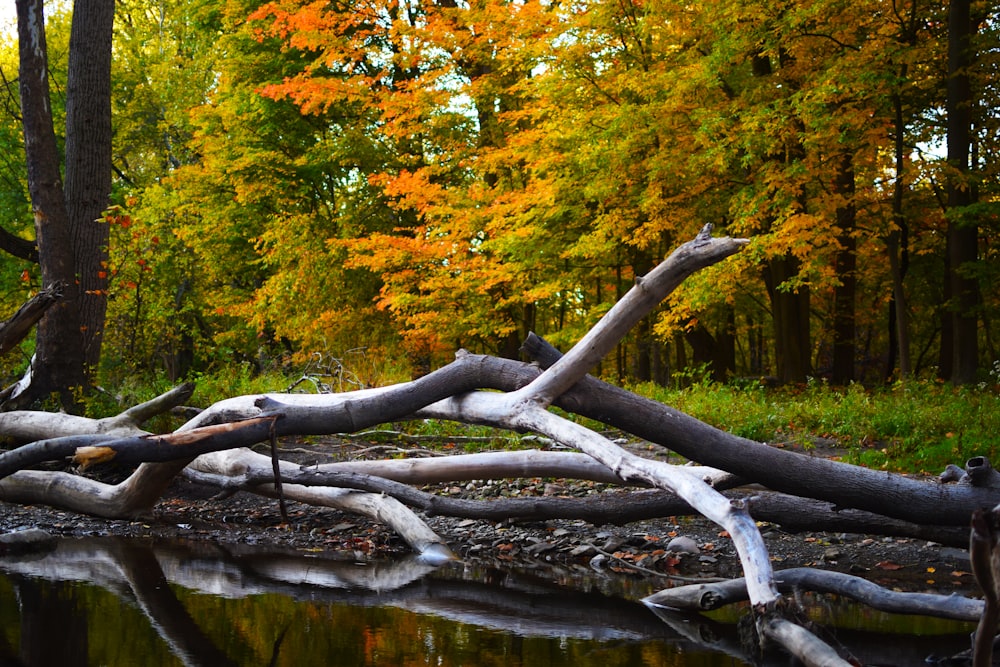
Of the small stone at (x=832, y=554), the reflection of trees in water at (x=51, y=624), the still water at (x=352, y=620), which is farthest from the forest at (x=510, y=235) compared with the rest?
the reflection of trees in water at (x=51, y=624)

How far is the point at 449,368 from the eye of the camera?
638cm

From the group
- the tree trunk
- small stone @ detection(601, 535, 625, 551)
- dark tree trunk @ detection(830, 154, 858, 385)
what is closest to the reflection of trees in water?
small stone @ detection(601, 535, 625, 551)

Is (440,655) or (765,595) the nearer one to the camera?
(765,595)

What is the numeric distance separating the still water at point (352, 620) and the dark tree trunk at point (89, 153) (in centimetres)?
628

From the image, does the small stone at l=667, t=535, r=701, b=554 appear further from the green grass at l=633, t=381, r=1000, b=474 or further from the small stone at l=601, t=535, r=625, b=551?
the green grass at l=633, t=381, r=1000, b=474

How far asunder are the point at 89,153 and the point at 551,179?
7.07 meters

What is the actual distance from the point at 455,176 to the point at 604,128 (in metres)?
4.49

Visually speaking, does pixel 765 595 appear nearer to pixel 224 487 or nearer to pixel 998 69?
pixel 224 487

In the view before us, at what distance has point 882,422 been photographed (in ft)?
33.9

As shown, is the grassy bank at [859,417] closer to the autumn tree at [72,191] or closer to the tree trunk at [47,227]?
the tree trunk at [47,227]

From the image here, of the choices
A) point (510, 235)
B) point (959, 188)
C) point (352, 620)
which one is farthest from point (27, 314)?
point (959, 188)

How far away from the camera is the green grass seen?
9.20 m

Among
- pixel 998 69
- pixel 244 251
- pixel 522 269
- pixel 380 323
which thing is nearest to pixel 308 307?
pixel 380 323

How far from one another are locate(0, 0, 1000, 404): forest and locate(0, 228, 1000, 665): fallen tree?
529 cm
